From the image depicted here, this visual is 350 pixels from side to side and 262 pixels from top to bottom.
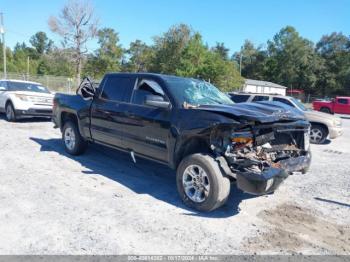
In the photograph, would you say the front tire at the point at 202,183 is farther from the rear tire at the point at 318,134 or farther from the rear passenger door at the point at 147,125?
the rear tire at the point at 318,134

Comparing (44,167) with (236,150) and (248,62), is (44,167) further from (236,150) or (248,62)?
(248,62)

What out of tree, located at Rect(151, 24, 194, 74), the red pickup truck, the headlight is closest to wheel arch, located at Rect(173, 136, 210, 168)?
the headlight

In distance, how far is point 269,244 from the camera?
3.79 meters

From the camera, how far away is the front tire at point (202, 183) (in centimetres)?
433

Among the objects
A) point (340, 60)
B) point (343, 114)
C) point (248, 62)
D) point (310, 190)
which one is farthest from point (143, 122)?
point (248, 62)

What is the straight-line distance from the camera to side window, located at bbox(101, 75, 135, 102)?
19.6 feet

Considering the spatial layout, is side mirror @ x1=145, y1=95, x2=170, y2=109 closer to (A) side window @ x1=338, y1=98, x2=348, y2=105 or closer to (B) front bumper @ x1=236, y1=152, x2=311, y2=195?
(B) front bumper @ x1=236, y1=152, x2=311, y2=195

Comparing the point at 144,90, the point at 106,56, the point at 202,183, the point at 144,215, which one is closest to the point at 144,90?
the point at 144,90

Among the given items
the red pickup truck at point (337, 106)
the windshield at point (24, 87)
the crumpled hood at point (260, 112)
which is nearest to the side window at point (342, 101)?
the red pickup truck at point (337, 106)

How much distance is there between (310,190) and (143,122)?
3.12 meters

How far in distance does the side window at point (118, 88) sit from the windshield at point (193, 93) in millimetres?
895

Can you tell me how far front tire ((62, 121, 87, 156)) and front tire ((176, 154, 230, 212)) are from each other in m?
3.29

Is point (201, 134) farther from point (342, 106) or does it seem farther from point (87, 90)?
point (342, 106)

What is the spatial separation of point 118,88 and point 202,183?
2.69 m
